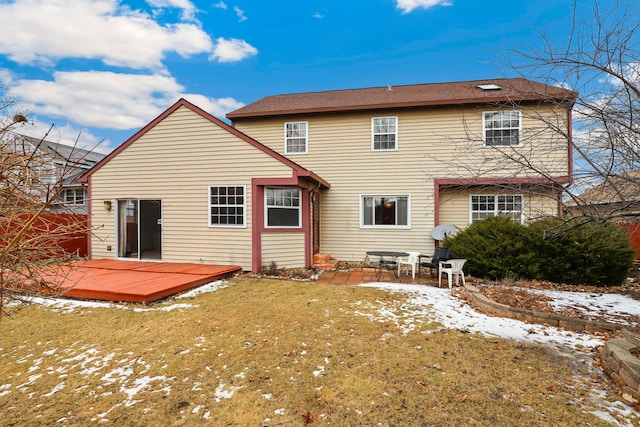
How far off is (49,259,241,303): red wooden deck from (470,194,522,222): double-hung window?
26.1ft

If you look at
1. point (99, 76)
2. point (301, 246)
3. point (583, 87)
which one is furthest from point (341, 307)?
→ point (99, 76)

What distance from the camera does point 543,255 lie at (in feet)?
24.1

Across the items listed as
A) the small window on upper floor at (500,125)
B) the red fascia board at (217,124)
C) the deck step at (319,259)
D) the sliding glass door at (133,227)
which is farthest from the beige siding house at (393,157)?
the sliding glass door at (133,227)

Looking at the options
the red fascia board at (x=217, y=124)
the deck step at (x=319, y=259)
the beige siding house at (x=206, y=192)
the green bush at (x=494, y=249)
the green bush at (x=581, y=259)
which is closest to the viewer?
the green bush at (x=581, y=259)

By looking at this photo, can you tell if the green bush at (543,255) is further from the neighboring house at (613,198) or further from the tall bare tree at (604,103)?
the tall bare tree at (604,103)

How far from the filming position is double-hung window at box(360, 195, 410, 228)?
33.1ft

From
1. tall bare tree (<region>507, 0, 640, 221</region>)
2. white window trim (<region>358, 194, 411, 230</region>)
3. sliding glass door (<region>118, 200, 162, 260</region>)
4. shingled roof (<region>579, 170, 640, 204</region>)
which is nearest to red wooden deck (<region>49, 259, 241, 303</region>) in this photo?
sliding glass door (<region>118, 200, 162, 260</region>)

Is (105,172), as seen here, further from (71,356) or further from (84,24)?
(71,356)

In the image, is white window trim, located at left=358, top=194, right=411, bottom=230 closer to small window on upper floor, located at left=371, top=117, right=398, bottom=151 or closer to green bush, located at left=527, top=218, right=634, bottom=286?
small window on upper floor, located at left=371, top=117, right=398, bottom=151

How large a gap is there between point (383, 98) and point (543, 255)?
23.4 ft

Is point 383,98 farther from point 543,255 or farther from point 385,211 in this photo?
point 543,255

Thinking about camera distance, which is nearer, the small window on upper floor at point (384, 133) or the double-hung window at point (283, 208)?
the double-hung window at point (283, 208)

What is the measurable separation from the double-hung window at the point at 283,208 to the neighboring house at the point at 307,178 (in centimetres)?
3

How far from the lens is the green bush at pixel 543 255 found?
23.2ft
